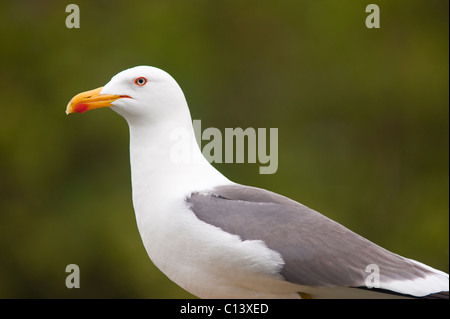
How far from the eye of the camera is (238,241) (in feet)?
12.3

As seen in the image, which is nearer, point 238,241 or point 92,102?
point 238,241

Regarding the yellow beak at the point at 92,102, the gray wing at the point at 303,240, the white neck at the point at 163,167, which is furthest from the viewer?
the yellow beak at the point at 92,102

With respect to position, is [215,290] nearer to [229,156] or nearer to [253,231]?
[253,231]

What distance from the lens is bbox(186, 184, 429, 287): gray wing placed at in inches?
145

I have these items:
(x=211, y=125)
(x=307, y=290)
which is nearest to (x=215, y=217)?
(x=307, y=290)

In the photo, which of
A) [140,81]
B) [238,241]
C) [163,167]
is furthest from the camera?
[140,81]

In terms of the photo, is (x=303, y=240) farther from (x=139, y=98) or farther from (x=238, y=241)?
(x=139, y=98)

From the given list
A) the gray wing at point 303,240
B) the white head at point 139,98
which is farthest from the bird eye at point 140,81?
the gray wing at point 303,240

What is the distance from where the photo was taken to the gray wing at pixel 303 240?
368 cm

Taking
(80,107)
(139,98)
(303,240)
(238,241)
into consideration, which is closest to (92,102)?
(80,107)

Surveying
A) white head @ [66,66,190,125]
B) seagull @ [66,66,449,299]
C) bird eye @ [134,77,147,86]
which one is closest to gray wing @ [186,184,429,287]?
seagull @ [66,66,449,299]

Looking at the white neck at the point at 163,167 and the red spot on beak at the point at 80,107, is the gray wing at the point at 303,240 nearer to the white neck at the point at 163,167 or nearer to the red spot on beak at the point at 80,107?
the white neck at the point at 163,167

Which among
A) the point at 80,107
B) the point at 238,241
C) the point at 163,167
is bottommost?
the point at 238,241

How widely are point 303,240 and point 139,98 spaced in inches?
41.5
